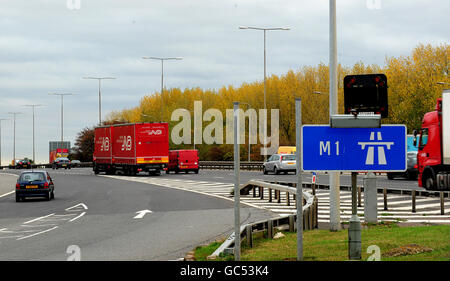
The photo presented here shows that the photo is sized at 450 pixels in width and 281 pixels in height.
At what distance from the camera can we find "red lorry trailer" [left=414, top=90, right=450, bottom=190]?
28703 millimetres

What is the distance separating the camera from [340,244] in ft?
44.9

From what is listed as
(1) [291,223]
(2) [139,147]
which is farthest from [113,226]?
(2) [139,147]

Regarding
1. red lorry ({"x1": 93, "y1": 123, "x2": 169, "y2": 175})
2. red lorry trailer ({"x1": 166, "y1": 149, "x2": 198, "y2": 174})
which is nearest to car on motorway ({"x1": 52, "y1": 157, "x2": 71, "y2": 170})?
red lorry trailer ({"x1": 166, "y1": 149, "x2": 198, "y2": 174})

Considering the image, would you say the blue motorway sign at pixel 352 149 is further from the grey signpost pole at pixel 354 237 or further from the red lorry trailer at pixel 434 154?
the red lorry trailer at pixel 434 154

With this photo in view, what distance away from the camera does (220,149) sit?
319 ft

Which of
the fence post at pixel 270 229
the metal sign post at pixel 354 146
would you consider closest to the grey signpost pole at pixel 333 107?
the fence post at pixel 270 229

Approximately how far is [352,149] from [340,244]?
3834mm

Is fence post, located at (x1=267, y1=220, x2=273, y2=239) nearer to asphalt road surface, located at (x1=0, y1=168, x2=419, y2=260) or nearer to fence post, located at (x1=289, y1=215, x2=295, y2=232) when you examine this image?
fence post, located at (x1=289, y1=215, x2=295, y2=232)

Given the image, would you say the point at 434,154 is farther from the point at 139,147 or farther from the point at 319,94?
the point at 319,94

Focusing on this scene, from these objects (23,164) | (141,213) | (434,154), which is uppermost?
(434,154)

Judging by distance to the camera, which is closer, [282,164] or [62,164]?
[282,164]

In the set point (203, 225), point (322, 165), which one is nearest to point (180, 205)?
point (203, 225)

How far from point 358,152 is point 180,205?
59.9 ft
